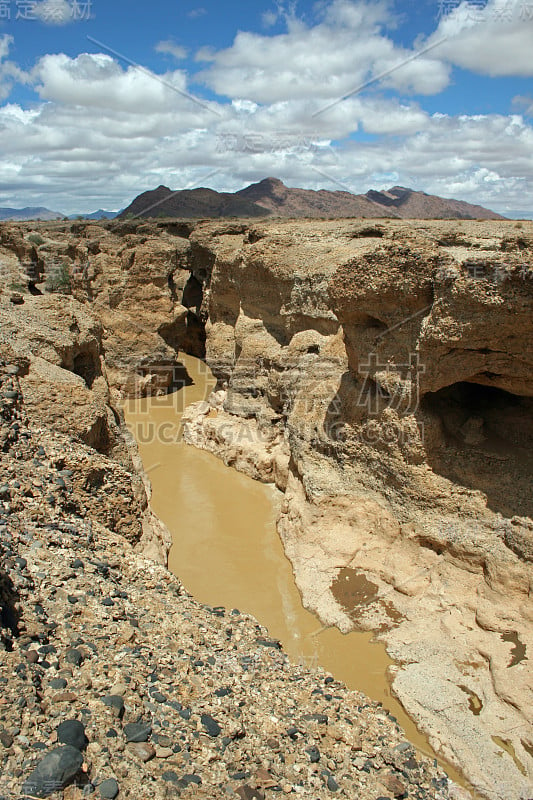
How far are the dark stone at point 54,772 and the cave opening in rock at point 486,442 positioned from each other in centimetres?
511

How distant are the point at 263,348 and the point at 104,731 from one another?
28.5 ft

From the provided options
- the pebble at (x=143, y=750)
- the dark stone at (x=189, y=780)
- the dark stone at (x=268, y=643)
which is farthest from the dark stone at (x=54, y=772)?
the dark stone at (x=268, y=643)

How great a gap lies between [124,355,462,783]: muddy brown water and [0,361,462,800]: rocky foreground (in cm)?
101

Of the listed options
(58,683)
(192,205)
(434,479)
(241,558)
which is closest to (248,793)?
(58,683)

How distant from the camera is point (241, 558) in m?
7.55

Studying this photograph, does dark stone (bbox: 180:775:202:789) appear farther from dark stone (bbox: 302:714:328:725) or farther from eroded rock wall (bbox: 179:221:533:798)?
eroded rock wall (bbox: 179:221:533:798)

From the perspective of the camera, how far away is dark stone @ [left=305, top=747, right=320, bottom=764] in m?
3.52

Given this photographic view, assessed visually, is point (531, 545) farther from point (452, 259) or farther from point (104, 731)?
point (104, 731)

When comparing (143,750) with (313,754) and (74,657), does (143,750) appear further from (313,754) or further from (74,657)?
(313,754)

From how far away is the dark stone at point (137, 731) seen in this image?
3.01 meters

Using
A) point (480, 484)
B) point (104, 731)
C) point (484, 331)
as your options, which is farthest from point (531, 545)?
point (104, 731)

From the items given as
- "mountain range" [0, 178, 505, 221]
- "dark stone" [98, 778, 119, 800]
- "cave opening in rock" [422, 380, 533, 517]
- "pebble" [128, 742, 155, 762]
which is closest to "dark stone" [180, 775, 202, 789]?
"pebble" [128, 742, 155, 762]

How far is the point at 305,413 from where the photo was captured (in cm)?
855

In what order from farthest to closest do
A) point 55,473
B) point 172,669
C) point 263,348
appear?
point 263,348, point 55,473, point 172,669
